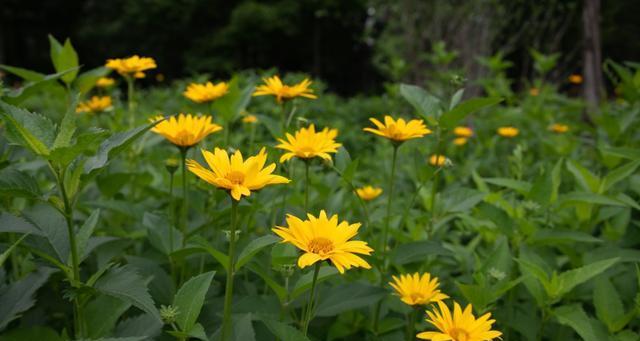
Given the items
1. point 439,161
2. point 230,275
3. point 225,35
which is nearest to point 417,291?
point 230,275

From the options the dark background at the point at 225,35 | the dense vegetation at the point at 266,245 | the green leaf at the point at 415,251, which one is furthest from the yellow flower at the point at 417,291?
the dark background at the point at 225,35

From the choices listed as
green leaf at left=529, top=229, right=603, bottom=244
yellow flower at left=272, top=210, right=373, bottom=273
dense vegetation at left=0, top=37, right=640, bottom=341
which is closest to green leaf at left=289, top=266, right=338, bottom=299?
dense vegetation at left=0, top=37, right=640, bottom=341

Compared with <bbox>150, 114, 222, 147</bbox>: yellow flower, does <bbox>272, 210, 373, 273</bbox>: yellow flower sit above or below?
below

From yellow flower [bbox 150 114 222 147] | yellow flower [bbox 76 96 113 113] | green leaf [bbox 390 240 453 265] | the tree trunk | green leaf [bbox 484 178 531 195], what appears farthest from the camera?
the tree trunk

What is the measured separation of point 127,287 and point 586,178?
1.19 meters

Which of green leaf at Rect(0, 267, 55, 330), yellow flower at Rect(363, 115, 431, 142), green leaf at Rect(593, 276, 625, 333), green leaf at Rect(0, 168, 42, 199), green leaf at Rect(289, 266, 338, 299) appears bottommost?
green leaf at Rect(593, 276, 625, 333)

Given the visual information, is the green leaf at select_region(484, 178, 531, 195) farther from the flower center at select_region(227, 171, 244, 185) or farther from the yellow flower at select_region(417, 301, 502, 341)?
the flower center at select_region(227, 171, 244, 185)

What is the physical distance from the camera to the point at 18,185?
0.80 m

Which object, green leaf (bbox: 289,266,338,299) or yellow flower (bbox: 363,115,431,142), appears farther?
yellow flower (bbox: 363,115,431,142)

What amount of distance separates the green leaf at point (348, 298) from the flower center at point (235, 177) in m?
0.37

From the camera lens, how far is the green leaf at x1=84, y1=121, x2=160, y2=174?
0.75m

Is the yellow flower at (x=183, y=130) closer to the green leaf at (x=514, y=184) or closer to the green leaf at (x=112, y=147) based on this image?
the green leaf at (x=112, y=147)

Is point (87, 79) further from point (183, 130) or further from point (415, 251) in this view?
point (415, 251)

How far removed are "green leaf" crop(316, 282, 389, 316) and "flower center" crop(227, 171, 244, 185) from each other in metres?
0.37
